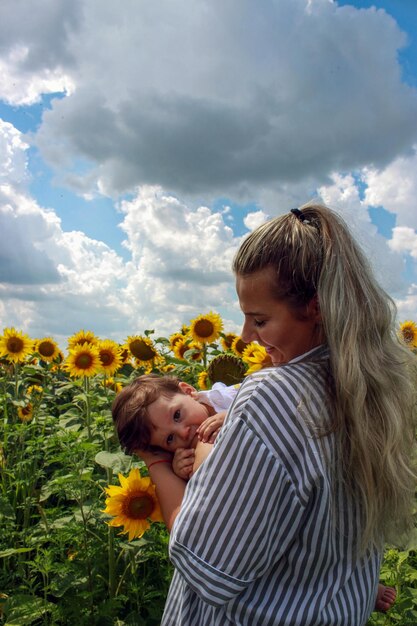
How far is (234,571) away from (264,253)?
0.74 meters

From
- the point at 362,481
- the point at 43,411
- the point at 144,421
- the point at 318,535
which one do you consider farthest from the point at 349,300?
the point at 43,411

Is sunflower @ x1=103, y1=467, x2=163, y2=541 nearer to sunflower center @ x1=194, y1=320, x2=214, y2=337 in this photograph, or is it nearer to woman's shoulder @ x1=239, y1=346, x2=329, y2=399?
woman's shoulder @ x1=239, y1=346, x2=329, y2=399

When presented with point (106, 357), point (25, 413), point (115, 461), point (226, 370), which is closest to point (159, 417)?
point (115, 461)

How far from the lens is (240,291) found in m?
1.56

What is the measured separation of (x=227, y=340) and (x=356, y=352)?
4.33 metres

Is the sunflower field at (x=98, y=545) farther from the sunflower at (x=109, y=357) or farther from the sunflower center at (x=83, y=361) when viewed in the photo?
the sunflower at (x=109, y=357)

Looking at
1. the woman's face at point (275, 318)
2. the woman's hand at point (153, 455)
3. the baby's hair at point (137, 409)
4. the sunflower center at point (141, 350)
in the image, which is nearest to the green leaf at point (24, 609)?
the baby's hair at point (137, 409)

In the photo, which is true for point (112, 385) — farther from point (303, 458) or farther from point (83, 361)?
point (303, 458)

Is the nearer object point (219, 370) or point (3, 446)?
point (219, 370)

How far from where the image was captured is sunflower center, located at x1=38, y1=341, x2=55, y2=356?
251 inches

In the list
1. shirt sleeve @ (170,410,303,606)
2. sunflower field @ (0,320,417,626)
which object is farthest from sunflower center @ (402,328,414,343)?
shirt sleeve @ (170,410,303,606)

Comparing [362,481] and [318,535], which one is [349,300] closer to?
[362,481]

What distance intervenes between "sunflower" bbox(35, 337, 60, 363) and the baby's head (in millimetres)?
4335

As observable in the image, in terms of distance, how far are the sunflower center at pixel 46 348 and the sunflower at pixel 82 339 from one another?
1.24 meters
